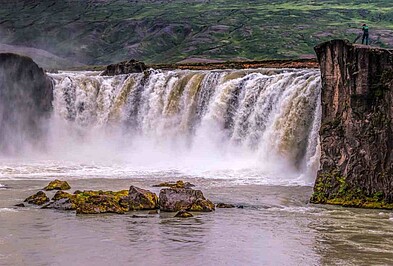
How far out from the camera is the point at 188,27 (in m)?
162

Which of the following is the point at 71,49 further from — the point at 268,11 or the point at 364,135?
the point at 364,135

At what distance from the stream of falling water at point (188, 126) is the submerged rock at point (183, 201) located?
34.3 ft

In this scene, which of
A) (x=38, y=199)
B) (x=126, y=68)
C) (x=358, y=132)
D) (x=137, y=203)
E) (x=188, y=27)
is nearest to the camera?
(x=137, y=203)

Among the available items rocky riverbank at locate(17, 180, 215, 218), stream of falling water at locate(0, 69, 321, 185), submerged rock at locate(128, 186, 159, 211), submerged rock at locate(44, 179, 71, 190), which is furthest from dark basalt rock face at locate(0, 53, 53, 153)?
submerged rock at locate(128, 186, 159, 211)

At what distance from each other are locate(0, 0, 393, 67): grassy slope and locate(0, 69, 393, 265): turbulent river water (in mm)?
72062

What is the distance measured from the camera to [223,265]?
20016mm

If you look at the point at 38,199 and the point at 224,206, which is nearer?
the point at 224,206

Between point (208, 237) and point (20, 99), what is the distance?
40619 millimetres

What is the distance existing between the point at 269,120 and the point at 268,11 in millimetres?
131752

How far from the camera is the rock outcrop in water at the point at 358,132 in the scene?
30438mm

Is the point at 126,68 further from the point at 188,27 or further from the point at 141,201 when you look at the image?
the point at 188,27

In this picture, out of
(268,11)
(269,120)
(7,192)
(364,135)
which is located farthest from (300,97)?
(268,11)

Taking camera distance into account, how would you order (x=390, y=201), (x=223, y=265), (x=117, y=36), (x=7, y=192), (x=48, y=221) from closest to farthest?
(x=223, y=265) < (x=48, y=221) < (x=390, y=201) < (x=7, y=192) < (x=117, y=36)

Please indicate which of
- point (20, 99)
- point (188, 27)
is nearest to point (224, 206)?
→ point (20, 99)
